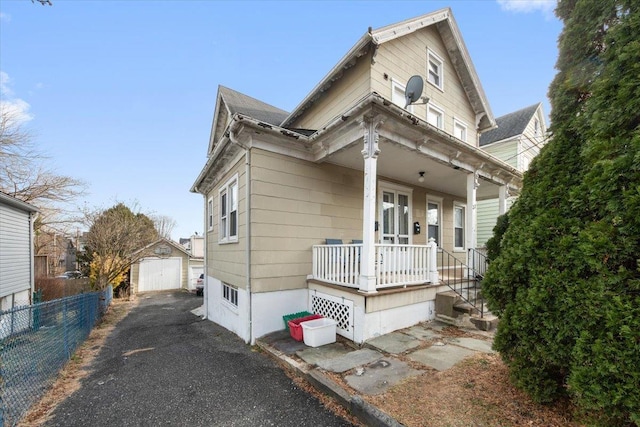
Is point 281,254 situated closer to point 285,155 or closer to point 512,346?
point 285,155

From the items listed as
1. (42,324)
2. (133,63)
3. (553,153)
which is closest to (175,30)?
(133,63)

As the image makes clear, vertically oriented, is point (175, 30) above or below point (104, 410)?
above

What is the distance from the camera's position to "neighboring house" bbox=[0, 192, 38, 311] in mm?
8094

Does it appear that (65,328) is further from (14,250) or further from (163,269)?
(163,269)

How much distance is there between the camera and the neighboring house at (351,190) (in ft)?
17.0

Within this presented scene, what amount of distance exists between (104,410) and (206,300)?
6.17m

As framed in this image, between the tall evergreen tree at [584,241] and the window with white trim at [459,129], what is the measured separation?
6688 mm

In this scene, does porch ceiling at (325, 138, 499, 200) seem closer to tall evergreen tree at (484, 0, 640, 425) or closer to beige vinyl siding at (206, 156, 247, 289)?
beige vinyl siding at (206, 156, 247, 289)

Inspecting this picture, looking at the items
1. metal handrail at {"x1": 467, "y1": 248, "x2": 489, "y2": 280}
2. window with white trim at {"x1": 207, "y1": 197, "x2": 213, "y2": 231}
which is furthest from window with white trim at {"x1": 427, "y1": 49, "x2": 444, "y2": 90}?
window with white trim at {"x1": 207, "y1": 197, "x2": 213, "y2": 231}

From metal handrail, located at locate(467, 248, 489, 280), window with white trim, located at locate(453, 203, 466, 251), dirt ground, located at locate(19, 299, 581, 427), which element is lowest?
dirt ground, located at locate(19, 299, 581, 427)

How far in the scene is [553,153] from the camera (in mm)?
2676

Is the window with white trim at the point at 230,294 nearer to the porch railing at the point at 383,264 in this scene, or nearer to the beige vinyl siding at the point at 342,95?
the porch railing at the point at 383,264

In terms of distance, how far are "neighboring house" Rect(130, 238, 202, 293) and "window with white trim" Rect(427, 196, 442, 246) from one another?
55.0 feet

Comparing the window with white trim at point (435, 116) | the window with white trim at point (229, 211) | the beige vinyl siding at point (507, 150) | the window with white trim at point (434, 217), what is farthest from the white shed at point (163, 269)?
the beige vinyl siding at point (507, 150)
